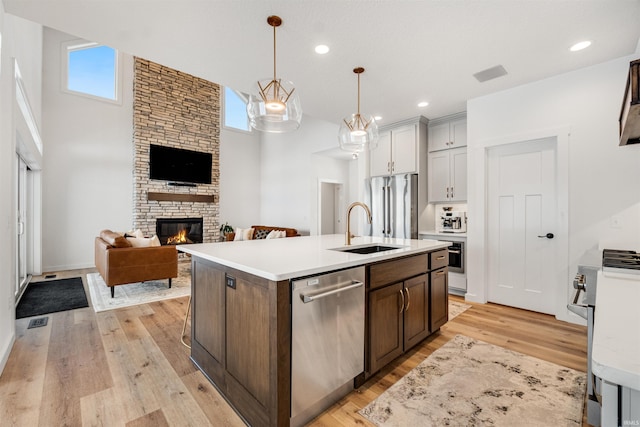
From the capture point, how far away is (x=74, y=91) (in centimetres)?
597

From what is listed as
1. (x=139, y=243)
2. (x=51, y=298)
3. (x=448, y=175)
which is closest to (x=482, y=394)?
(x=448, y=175)

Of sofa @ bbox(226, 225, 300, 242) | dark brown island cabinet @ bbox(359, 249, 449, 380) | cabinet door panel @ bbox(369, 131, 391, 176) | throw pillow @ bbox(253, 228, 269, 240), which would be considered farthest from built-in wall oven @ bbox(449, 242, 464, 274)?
throw pillow @ bbox(253, 228, 269, 240)

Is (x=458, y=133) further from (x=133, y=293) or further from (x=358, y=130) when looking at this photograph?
(x=133, y=293)

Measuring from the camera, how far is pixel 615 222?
9.33 ft

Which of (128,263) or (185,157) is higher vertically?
(185,157)

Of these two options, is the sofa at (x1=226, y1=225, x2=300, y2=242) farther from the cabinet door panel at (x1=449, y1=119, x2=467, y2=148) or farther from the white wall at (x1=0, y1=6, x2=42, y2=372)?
the white wall at (x1=0, y1=6, x2=42, y2=372)

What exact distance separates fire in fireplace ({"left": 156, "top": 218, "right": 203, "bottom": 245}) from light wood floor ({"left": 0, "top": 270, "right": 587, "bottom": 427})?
11.8ft

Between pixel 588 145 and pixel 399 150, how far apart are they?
238 centimetres

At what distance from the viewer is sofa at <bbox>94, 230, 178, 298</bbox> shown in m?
3.85

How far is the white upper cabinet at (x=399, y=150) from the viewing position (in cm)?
462

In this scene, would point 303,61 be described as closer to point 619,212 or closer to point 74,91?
point 619,212

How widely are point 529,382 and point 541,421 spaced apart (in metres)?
0.43

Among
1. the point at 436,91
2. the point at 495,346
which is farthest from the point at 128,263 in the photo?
the point at 436,91

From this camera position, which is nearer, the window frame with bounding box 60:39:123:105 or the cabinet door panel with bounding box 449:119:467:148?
the cabinet door panel with bounding box 449:119:467:148
